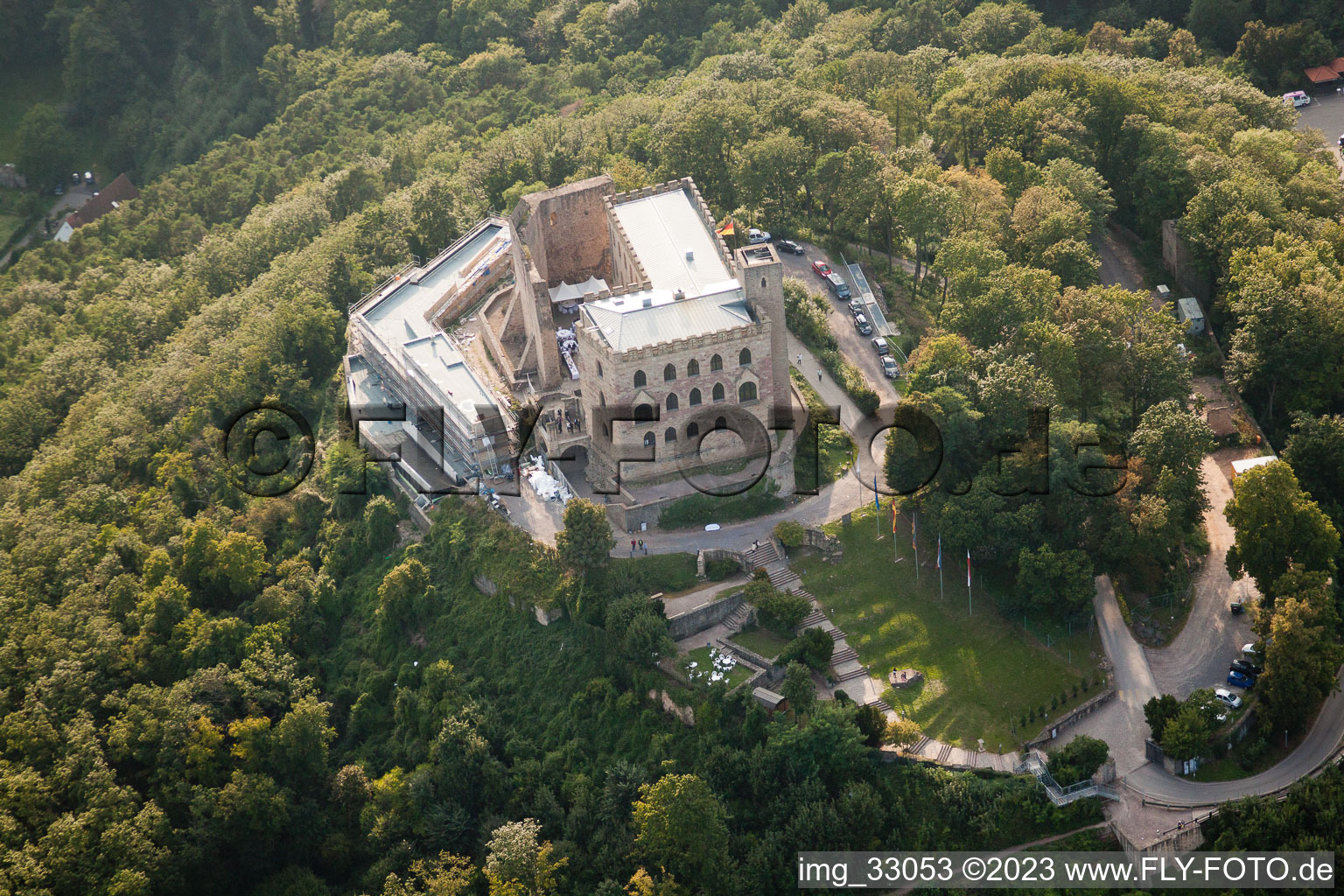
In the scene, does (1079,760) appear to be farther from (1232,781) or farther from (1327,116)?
(1327,116)

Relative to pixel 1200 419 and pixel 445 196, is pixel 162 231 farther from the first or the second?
pixel 1200 419

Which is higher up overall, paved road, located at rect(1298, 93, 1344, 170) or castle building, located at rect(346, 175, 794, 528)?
castle building, located at rect(346, 175, 794, 528)

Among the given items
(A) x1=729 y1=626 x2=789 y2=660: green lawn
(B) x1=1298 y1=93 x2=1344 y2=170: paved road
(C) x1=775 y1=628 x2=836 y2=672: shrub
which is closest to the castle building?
(A) x1=729 y1=626 x2=789 y2=660: green lawn

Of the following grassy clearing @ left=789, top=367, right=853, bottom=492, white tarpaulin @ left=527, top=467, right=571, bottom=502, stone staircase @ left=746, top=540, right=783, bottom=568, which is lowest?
stone staircase @ left=746, top=540, right=783, bottom=568

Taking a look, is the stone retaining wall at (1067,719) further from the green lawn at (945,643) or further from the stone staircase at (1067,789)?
the stone staircase at (1067,789)

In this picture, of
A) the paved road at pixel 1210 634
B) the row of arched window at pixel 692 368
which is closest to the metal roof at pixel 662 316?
the row of arched window at pixel 692 368

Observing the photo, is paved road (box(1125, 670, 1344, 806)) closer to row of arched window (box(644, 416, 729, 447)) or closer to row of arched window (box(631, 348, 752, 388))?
row of arched window (box(644, 416, 729, 447))
